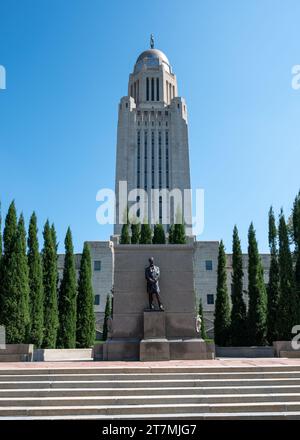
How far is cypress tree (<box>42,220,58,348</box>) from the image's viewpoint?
24750 mm

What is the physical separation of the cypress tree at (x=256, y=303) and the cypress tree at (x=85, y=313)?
11.0 meters

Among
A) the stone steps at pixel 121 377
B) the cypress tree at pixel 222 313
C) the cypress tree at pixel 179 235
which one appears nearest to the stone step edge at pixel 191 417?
the stone steps at pixel 121 377

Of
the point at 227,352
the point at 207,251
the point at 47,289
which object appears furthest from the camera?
the point at 207,251

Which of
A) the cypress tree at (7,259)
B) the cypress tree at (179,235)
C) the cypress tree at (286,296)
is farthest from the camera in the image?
the cypress tree at (179,235)

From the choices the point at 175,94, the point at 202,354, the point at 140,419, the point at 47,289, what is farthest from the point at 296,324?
the point at 175,94

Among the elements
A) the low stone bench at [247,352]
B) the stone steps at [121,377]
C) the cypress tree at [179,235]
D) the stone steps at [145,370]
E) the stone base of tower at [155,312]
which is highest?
the cypress tree at [179,235]

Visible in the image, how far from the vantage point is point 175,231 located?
3603 centimetres

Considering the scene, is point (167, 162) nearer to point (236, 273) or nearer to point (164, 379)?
point (236, 273)

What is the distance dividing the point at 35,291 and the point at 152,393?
56.4 feet

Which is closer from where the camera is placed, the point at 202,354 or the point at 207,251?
the point at 202,354

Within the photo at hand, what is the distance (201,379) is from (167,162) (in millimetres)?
45846

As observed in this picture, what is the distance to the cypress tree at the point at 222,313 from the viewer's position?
28406 millimetres

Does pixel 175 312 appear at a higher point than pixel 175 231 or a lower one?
lower

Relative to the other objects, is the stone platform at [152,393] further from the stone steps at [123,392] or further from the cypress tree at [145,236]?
the cypress tree at [145,236]
